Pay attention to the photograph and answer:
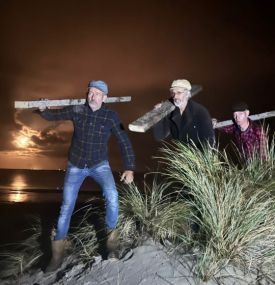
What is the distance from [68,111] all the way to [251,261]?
2.99 m

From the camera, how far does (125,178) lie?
18.8 feet

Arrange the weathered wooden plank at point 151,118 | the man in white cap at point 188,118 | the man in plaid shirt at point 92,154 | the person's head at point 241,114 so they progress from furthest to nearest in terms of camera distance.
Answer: the person's head at point 241,114 → the man in plaid shirt at point 92,154 → the man in white cap at point 188,118 → the weathered wooden plank at point 151,118

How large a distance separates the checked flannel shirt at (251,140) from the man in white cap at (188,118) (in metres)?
0.75

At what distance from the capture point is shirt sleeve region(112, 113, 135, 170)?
593cm

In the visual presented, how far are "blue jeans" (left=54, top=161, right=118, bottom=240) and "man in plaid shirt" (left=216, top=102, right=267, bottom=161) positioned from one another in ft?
6.15

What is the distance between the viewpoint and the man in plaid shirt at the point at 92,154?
5.76 meters

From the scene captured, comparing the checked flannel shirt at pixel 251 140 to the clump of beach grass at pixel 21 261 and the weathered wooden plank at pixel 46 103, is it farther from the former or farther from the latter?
the clump of beach grass at pixel 21 261

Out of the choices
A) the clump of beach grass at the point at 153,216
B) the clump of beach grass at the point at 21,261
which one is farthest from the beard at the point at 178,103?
the clump of beach grass at the point at 21,261

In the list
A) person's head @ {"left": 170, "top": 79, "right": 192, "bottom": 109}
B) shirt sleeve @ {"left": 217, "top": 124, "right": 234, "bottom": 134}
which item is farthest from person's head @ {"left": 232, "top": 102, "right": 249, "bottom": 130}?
person's head @ {"left": 170, "top": 79, "right": 192, "bottom": 109}

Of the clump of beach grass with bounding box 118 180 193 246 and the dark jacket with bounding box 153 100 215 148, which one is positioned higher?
the dark jacket with bounding box 153 100 215 148

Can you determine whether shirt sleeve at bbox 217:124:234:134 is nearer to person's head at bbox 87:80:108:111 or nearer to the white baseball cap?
the white baseball cap

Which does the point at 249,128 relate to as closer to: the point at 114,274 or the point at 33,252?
the point at 114,274

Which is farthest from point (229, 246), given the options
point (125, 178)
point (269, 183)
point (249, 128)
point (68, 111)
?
point (68, 111)

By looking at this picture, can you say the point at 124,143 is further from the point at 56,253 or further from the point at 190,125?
the point at 56,253
